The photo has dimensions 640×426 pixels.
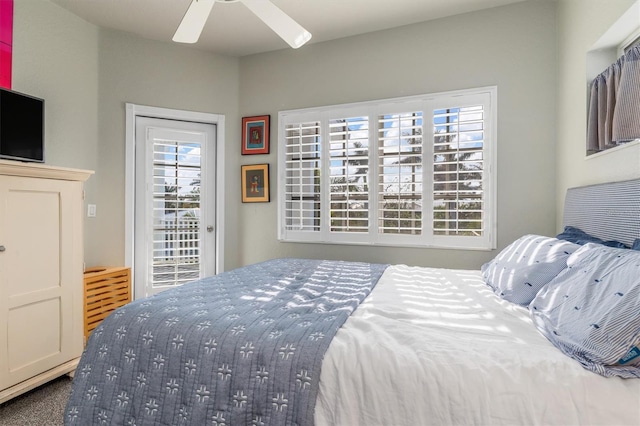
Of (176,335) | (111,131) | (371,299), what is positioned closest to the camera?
(176,335)

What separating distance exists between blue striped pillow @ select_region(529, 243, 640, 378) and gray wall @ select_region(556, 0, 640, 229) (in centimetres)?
75

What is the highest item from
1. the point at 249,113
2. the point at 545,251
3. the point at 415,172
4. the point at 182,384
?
the point at 249,113

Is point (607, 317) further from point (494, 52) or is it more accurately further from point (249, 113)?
point (249, 113)

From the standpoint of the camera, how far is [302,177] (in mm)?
3443

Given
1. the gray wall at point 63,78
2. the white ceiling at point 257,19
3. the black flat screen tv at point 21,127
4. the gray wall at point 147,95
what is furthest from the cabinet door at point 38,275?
the white ceiling at point 257,19

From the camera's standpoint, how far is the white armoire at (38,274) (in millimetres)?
1934

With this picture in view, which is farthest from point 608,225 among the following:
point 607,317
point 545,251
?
point 607,317

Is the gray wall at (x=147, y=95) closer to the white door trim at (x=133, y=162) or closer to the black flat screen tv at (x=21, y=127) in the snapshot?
the white door trim at (x=133, y=162)

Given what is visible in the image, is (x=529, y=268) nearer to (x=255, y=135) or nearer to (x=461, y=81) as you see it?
(x=461, y=81)

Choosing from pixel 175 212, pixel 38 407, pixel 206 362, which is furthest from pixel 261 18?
pixel 38 407

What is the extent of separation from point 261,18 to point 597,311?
72.2 inches

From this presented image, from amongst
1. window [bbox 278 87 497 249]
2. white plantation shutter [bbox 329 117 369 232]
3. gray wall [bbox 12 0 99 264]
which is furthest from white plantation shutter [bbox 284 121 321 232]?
gray wall [bbox 12 0 99 264]

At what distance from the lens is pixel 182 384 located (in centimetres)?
117

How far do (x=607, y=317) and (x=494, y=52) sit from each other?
2489 mm
